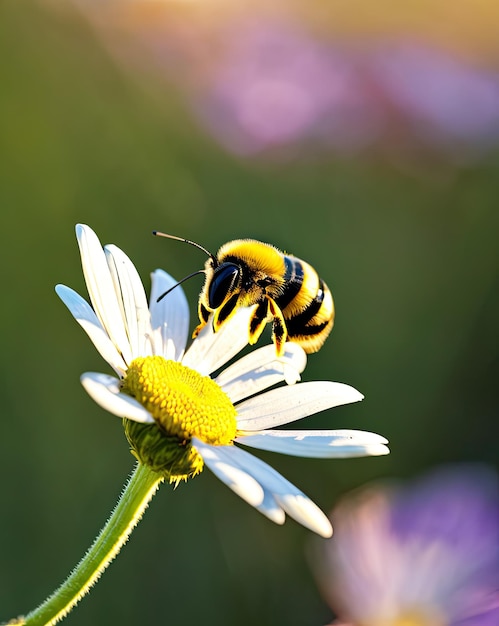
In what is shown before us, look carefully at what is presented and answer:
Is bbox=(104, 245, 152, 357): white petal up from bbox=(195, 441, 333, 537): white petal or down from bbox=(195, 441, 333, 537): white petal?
up

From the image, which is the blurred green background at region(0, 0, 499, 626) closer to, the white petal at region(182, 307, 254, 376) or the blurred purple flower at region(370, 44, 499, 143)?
the blurred purple flower at region(370, 44, 499, 143)

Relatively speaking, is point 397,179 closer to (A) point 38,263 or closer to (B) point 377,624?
(A) point 38,263

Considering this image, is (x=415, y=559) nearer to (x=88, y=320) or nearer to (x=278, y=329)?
(x=278, y=329)

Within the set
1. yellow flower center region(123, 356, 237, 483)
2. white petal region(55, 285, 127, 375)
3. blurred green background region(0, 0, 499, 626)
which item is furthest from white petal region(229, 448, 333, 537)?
blurred green background region(0, 0, 499, 626)

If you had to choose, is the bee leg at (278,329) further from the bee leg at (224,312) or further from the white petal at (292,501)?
the white petal at (292,501)

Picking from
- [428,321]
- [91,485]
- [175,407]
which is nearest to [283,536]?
[91,485]

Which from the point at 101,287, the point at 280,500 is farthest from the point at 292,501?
the point at 101,287
